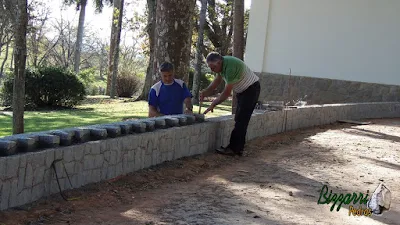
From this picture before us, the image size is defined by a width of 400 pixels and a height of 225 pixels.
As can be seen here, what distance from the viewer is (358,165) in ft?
23.1

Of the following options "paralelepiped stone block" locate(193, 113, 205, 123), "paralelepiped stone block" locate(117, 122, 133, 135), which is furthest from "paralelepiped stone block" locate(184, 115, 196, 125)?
"paralelepiped stone block" locate(117, 122, 133, 135)

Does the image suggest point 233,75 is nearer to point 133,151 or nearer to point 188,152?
point 188,152

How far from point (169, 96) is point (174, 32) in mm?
1637

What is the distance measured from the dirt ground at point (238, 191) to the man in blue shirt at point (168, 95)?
29.5 inches

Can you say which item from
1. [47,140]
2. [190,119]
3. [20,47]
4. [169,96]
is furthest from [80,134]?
[20,47]

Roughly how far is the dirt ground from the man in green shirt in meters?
0.27

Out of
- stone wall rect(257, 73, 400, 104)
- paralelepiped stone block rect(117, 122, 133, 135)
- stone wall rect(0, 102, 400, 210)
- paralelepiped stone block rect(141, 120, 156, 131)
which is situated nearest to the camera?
stone wall rect(0, 102, 400, 210)

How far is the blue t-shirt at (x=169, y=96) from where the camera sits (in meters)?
6.62

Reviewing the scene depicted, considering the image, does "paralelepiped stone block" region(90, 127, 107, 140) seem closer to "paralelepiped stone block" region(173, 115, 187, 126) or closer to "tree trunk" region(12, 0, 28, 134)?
"paralelepiped stone block" region(173, 115, 187, 126)

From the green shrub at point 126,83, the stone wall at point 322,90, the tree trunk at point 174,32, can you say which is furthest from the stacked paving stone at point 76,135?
the green shrub at point 126,83

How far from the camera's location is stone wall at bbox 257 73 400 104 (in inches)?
617

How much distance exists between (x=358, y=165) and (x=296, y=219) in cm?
301

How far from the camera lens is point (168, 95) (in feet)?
22.2

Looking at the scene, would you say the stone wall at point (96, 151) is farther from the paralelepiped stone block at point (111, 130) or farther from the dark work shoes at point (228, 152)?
the dark work shoes at point (228, 152)
